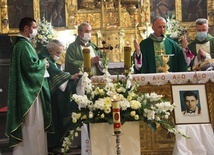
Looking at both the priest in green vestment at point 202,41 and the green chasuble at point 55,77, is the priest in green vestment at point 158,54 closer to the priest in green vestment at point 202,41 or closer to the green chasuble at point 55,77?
the priest in green vestment at point 202,41

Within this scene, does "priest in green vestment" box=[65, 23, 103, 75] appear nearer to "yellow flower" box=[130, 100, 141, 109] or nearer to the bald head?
the bald head

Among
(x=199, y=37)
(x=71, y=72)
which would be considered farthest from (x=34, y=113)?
(x=199, y=37)

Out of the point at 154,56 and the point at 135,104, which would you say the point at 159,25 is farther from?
the point at 135,104

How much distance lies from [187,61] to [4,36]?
4.90m

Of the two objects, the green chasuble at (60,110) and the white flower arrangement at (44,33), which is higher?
the white flower arrangement at (44,33)

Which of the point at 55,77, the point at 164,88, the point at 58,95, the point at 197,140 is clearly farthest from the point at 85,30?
the point at 197,140

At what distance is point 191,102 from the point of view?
22.4 ft

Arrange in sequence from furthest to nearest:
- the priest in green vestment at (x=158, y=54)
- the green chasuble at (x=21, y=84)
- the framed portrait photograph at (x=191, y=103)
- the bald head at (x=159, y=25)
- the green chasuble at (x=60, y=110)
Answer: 1. the green chasuble at (x=60, y=110)
2. the priest in green vestment at (x=158, y=54)
3. the bald head at (x=159, y=25)
4. the green chasuble at (x=21, y=84)
5. the framed portrait photograph at (x=191, y=103)

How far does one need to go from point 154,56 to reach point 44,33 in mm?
3638

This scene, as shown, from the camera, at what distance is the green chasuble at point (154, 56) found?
788 centimetres

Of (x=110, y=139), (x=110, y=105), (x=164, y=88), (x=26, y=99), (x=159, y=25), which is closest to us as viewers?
(x=110, y=105)

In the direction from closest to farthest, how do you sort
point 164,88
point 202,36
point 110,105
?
1. point 110,105
2. point 164,88
3. point 202,36

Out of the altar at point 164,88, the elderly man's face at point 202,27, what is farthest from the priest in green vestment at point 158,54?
the altar at point 164,88

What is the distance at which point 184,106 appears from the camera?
684cm
